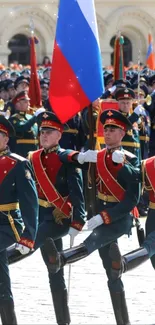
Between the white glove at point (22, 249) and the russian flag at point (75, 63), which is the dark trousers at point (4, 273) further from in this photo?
the russian flag at point (75, 63)

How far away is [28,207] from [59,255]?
1.49 ft

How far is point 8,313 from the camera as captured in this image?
7.43m

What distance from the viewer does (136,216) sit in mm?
8414

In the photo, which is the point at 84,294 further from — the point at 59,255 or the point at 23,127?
the point at 23,127

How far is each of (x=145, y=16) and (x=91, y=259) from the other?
35.9 meters

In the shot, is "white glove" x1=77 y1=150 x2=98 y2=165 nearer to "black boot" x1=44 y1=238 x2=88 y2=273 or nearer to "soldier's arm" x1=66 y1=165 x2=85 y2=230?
"soldier's arm" x1=66 y1=165 x2=85 y2=230

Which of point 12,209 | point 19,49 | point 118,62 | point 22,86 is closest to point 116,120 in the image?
point 12,209

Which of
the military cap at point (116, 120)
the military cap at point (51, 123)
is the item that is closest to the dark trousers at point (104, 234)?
the military cap at point (116, 120)

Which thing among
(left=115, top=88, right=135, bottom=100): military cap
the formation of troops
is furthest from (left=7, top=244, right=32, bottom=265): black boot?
(left=115, top=88, right=135, bottom=100): military cap

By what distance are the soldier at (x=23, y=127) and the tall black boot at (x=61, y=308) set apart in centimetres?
559

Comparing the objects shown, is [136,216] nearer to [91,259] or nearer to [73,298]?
[73,298]

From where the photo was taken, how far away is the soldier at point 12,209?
7422 millimetres

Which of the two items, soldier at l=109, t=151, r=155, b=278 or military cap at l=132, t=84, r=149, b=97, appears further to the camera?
military cap at l=132, t=84, r=149, b=97

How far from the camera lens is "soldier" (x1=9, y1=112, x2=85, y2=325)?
8.03 meters
